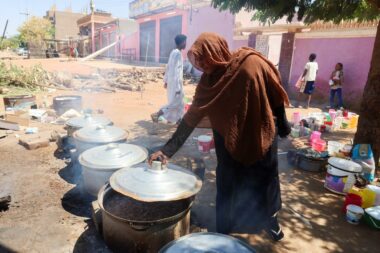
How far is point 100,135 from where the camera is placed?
3.61 m

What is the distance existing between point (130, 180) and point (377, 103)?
4167 millimetres

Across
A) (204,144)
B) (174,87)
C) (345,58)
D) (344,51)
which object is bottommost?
(204,144)

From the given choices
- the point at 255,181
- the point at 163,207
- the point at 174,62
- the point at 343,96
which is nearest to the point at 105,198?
the point at 163,207

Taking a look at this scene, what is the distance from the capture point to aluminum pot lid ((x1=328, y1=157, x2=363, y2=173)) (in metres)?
3.76

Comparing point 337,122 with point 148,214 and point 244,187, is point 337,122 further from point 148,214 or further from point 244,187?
point 148,214

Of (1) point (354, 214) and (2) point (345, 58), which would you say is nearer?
(1) point (354, 214)

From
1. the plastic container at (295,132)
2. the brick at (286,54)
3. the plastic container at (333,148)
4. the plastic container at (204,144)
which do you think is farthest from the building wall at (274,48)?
the plastic container at (204,144)

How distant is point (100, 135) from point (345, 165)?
336 cm

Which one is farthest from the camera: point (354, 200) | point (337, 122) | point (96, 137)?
point (337, 122)

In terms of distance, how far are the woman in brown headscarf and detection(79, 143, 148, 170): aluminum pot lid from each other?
0.57 metres

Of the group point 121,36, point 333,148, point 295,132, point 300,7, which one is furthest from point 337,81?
point 121,36

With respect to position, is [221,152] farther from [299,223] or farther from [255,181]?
[299,223]

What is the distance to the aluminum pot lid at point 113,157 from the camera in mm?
2855

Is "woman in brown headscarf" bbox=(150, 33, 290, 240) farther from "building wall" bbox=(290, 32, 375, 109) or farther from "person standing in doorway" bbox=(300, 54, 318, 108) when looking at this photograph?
"building wall" bbox=(290, 32, 375, 109)
